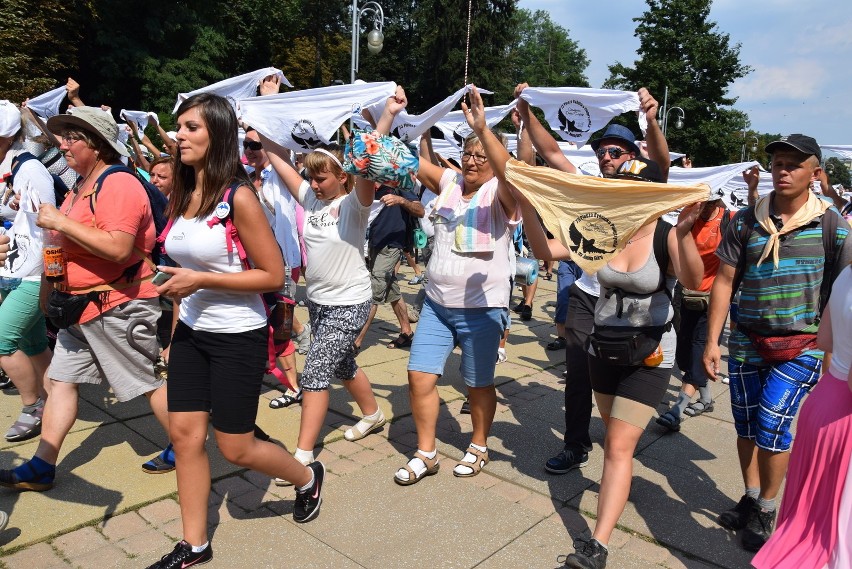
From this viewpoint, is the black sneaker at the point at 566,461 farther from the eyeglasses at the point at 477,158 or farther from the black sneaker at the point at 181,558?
the black sneaker at the point at 181,558

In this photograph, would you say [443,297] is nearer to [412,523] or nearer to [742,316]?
[412,523]

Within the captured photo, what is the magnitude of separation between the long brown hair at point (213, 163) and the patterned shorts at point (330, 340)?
1.26 meters

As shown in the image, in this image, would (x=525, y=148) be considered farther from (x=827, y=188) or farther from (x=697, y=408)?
(x=827, y=188)

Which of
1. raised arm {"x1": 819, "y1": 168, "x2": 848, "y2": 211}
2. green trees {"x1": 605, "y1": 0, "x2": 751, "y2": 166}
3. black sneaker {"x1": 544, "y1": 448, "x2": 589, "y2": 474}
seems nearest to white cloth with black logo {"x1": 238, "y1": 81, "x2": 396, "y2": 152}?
black sneaker {"x1": 544, "y1": 448, "x2": 589, "y2": 474}

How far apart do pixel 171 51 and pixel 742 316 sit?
32.4 metres

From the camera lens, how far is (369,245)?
7.14 metres

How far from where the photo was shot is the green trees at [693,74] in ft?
123

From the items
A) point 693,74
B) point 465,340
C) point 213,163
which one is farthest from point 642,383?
point 693,74

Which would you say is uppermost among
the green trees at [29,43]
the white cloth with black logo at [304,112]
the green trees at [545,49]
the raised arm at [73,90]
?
the green trees at [545,49]

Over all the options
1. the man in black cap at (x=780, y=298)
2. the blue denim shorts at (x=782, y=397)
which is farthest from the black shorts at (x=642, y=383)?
the blue denim shorts at (x=782, y=397)

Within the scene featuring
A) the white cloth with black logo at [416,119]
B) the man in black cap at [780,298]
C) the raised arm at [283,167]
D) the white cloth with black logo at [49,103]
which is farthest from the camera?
the white cloth with black logo at [49,103]

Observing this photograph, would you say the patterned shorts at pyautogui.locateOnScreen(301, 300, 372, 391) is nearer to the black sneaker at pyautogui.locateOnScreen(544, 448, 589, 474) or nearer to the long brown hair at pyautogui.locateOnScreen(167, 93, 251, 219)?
the long brown hair at pyautogui.locateOnScreen(167, 93, 251, 219)

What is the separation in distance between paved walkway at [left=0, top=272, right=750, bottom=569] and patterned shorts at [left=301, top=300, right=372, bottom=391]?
1.95 ft

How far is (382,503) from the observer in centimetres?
367
